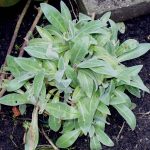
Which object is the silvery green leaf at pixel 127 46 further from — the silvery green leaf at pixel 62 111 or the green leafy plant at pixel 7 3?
the green leafy plant at pixel 7 3

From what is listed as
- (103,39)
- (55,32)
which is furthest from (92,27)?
(55,32)

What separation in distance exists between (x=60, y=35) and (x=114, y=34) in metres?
0.30

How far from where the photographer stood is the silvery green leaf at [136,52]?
242 centimetres

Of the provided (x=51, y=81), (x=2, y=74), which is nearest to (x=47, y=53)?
(x=51, y=81)

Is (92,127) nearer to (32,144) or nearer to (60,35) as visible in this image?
(32,144)

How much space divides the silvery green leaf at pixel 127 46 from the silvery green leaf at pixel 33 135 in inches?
22.0

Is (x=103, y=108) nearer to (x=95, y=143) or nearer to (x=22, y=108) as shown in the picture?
(x=95, y=143)

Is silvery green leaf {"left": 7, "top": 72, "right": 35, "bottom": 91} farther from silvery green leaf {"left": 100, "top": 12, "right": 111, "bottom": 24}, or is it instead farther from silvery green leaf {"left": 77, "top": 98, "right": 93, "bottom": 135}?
silvery green leaf {"left": 100, "top": 12, "right": 111, "bottom": 24}

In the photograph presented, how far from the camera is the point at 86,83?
89.1 inches

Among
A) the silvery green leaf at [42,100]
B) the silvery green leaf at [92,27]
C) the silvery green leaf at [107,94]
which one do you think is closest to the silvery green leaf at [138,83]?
the silvery green leaf at [107,94]

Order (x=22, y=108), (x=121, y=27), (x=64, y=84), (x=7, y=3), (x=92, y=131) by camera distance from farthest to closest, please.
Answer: (x=121, y=27) → (x=7, y=3) → (x=22, y=108) → (x=92, y=131) → (x=64, y=84)

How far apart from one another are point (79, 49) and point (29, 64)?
27 cm

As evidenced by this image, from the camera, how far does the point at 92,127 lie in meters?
2.30

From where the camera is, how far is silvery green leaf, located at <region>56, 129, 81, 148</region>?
229 cm
